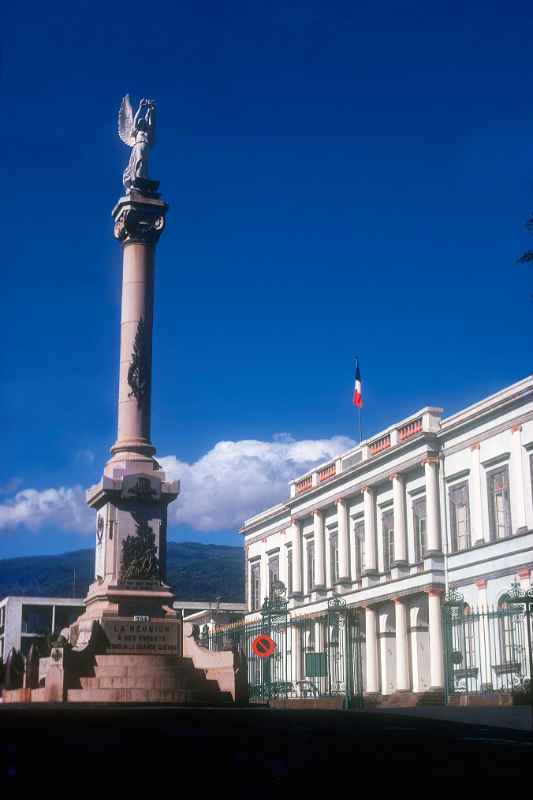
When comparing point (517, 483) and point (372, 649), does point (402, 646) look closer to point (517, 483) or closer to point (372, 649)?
point (372, 649)

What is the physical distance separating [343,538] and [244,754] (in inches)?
1853

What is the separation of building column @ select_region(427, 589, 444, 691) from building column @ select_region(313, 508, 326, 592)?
13.2 m

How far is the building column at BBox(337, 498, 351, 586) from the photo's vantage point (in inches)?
2286

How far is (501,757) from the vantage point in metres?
11.7

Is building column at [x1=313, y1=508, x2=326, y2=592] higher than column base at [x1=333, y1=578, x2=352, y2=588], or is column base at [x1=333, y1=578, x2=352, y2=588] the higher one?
building column at [x1=313, y1=508, x2=326, y2=592]

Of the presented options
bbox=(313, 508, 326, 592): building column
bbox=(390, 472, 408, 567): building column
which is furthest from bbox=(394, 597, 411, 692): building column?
bbox=(313, 508, 326, 592): building column

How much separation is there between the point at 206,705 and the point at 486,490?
24.5 metres

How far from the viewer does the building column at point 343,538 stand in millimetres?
58062

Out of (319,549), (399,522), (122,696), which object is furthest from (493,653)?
(122,696)

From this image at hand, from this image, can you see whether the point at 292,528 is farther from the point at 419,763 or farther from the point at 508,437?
the point at 419,763

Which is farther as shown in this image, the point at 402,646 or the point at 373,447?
the point at 373,447

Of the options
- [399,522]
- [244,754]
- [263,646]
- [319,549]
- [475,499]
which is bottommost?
[244,754]

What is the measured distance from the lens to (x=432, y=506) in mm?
49562

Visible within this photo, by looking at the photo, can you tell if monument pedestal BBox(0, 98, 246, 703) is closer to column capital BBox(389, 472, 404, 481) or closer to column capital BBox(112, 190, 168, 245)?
column capital BBox(112, 190, 168, 245)
